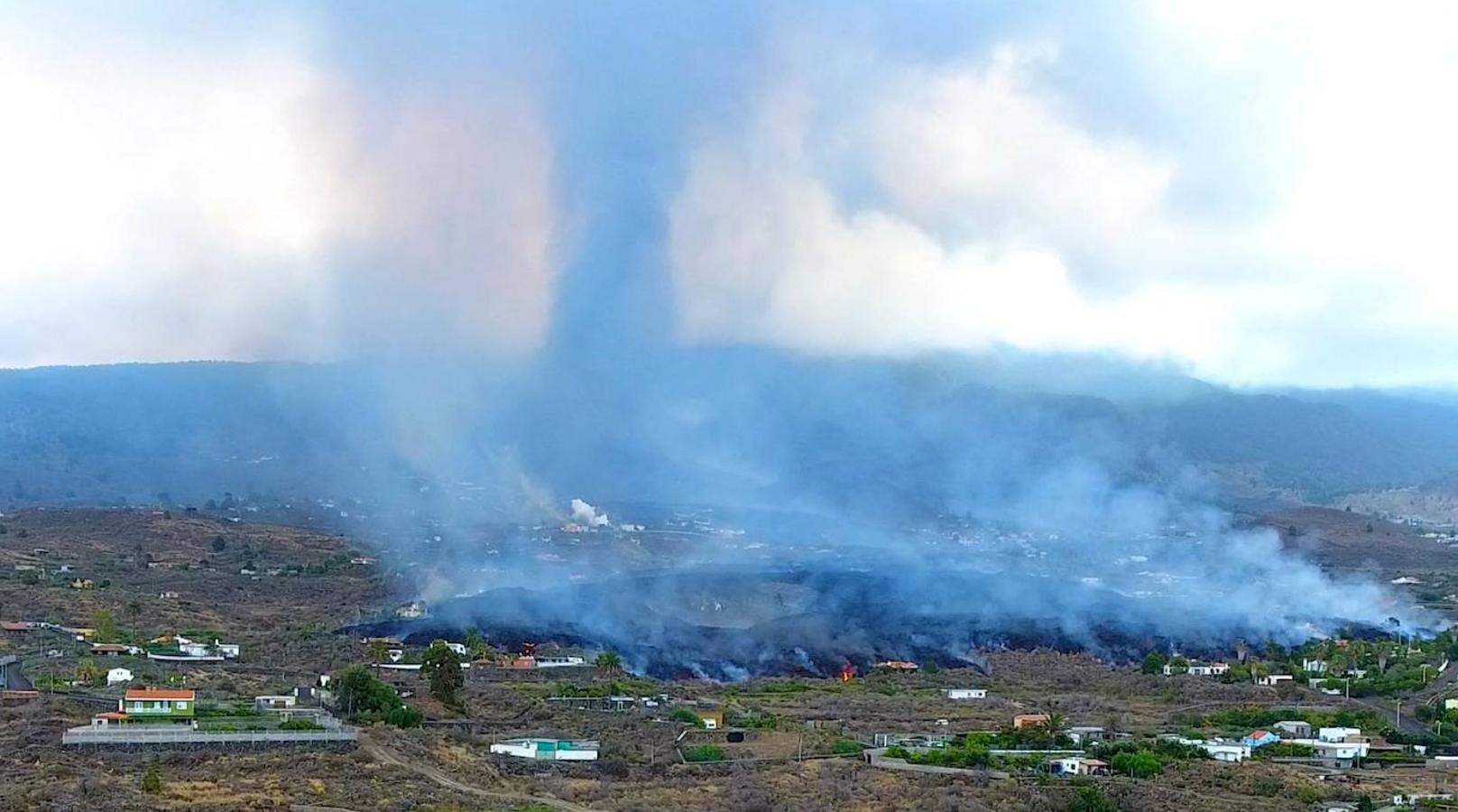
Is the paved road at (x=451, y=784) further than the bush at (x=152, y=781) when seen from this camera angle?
Yes

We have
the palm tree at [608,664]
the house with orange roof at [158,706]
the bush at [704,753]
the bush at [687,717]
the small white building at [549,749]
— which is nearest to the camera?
the small white building at [549,749]

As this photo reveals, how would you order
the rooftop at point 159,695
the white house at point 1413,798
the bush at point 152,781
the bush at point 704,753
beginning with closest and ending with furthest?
1. the bush at point 152,781
2. the white house at point 1413,798
3. the bush at point 704,753
4. the rooftop at point 159,695

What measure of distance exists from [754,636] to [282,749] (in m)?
46.4

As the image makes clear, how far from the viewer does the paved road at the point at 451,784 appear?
4144cm

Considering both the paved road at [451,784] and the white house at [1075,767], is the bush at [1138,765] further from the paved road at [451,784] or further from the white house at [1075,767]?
the paved road at [451,784]

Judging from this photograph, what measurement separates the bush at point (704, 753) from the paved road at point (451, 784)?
8.50 metres

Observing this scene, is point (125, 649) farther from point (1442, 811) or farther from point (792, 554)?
point (792, 554)

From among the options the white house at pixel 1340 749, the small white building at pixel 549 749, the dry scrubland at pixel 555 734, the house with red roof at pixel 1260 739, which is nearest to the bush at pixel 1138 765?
the dry scrubland at pixel 555 734

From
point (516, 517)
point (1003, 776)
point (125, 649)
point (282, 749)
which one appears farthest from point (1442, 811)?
point (516, 517)

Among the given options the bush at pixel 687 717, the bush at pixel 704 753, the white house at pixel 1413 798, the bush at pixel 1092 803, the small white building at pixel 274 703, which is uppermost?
the small white building at pixel 274 703

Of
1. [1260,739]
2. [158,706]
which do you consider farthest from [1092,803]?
[158,706]

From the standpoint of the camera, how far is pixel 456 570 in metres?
114

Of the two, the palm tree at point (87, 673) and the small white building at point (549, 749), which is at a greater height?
the palm tree at point (87, 673)

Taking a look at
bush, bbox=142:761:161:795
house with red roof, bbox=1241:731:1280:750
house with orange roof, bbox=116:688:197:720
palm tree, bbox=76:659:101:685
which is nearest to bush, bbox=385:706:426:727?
house with orange roof, bbox=116:688:197:720
